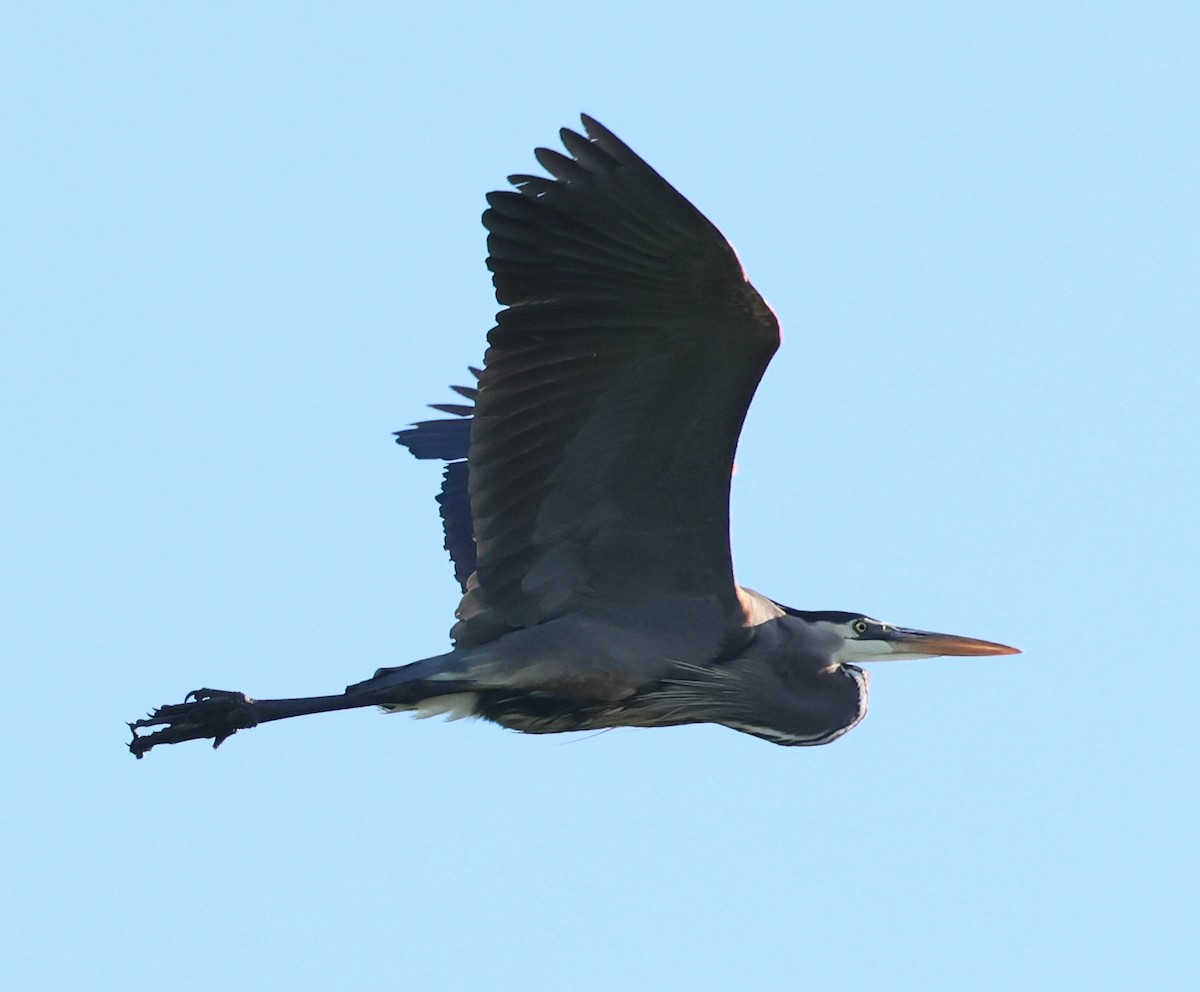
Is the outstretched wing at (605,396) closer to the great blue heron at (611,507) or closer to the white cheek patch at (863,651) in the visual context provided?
the great blue heron at (611,507)

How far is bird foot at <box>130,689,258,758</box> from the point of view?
6.77 metres

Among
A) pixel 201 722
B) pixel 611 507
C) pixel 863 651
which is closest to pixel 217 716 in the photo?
pixel 201 722

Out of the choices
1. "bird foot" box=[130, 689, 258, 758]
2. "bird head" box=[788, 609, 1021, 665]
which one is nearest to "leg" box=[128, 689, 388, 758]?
"bird foot" box=[130, 689, 258, 758]

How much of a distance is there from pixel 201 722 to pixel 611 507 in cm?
169

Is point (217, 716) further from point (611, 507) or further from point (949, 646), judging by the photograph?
point (949, 646)

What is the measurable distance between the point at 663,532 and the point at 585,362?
2.57ft

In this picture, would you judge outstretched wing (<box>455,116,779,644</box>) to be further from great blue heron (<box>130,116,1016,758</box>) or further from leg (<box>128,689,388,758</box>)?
leg (<box>128,689,388,758</box>)

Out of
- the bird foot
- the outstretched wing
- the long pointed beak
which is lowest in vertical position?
the bird foot

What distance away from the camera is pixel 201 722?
6789 millimetres

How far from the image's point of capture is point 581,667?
6918 mm

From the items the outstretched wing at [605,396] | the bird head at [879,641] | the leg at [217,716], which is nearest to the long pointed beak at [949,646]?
the bird head at [879,641]

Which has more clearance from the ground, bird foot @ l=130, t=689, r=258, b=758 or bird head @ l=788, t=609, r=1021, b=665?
bird head @ l=788, t=609, r=1021, b=665

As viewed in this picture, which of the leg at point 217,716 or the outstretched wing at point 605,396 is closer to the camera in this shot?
the outstretched wing at point 605,396

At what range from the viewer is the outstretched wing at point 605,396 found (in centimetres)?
605
